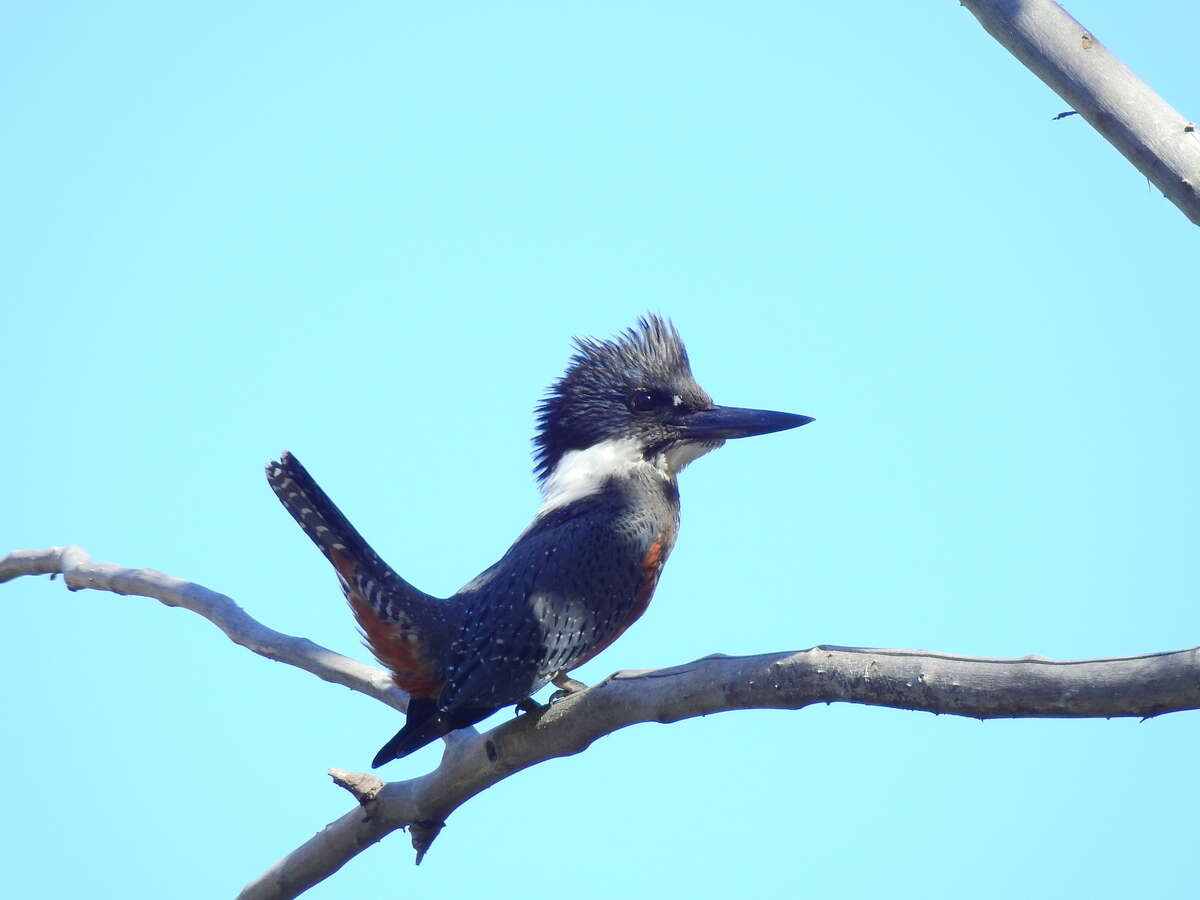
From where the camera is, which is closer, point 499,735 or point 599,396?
point 499,735

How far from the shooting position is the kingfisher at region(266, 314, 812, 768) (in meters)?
3.89

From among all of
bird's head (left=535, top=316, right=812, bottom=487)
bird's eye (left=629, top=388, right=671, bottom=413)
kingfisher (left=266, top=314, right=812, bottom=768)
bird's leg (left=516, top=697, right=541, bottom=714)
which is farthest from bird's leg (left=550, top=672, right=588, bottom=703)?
bird's eye (left=629, top=388, right=671, bottom=413)

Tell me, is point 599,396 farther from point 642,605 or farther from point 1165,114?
point 1165,114

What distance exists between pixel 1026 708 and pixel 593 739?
1317 millimetres

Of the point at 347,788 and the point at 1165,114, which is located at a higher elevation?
the point at 1165,114

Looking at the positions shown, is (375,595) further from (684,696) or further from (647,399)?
(647,399)

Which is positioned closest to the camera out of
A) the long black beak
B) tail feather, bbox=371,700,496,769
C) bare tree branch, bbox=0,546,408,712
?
tail feather, bbox=371,700,496,769

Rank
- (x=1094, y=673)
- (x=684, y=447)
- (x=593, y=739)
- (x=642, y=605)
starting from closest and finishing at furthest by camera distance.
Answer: (x=1094, y=673) < (x=593, y=739) < (x=642, y=605) < (x=684, y=447)

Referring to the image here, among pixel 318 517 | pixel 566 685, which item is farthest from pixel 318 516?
pixel 566 685

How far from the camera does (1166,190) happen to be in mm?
2873

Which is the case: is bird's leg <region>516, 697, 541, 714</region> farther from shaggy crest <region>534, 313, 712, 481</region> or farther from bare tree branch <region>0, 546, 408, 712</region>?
shaggy crest <region>534, 313, 712, 481</region>

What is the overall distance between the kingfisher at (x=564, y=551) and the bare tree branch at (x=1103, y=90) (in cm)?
204

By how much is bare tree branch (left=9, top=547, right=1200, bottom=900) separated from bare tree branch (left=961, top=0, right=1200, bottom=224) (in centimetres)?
116

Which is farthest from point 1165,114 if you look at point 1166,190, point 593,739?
point 593,739
